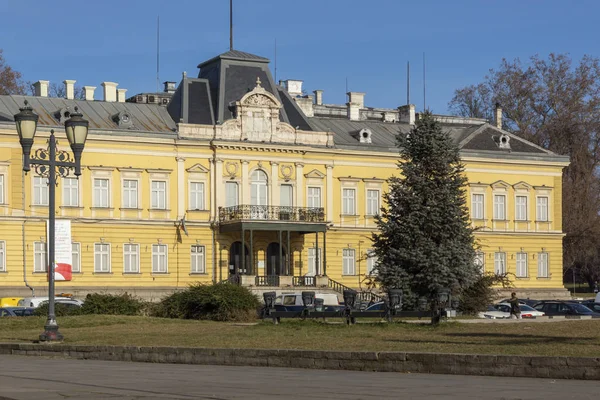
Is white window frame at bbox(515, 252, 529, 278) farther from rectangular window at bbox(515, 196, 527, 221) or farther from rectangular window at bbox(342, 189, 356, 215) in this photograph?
rectangular window at bbox(342, 189, 356, 215)

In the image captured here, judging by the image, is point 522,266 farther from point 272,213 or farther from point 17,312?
point 17,312

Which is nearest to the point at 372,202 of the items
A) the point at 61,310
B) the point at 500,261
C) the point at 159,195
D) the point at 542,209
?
the point at 500,261

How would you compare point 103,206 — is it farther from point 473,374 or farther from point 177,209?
point 473,374

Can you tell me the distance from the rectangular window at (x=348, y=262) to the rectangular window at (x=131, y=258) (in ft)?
41.2

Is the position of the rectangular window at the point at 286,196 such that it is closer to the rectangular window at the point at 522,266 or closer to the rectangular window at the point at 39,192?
the rectangular window at the point at 39,192

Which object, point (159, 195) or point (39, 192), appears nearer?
point (39, 192)

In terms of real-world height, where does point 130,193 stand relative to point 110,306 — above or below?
above

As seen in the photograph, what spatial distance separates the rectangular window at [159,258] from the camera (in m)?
67.7

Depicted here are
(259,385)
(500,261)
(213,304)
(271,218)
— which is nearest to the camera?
(259,385)

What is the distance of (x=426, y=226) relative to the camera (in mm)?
52656

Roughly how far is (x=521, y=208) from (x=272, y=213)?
17387mm

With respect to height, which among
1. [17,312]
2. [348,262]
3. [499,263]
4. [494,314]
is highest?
[348,262]

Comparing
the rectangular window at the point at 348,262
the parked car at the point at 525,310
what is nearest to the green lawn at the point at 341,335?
the parked car at the point at 525,310

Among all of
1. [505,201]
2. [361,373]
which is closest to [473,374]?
[361,373]
